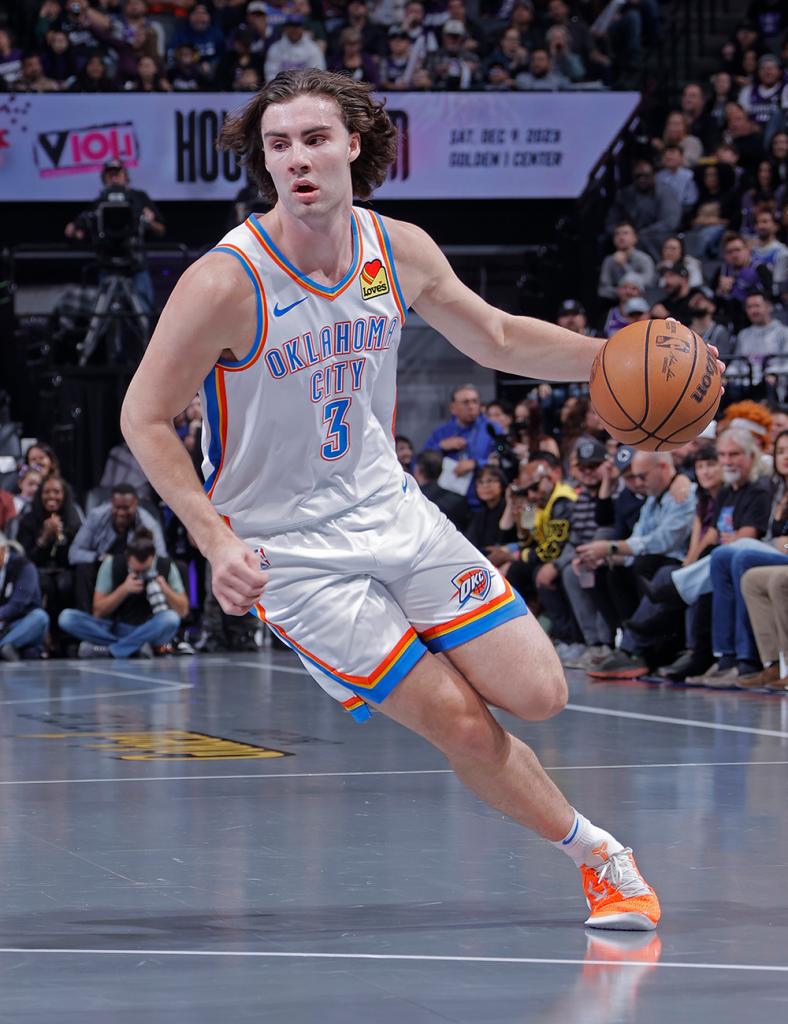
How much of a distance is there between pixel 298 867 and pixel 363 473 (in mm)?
1311

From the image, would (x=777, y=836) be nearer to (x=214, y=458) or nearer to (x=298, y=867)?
(x=298, y=867)

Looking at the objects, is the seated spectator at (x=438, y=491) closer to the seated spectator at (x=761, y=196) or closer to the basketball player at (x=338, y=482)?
the seated spectator at (x=761, y=196)

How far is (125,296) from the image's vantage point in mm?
15648

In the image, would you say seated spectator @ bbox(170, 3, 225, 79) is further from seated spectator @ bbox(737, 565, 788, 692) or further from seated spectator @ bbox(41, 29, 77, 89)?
seated spectator @ bbox(737, 565, 788, 692)

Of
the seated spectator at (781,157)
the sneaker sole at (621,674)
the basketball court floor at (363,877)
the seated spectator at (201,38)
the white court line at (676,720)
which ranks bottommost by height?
the sneaker sole at (621,674)

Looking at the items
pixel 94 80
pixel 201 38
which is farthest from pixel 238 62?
pixel 94 80

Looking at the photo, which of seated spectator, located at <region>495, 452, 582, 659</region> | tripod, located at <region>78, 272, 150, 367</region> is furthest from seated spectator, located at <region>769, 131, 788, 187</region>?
tripod, located at <region>78, 272, 150, 367</region>

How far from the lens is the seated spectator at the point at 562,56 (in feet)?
59.7

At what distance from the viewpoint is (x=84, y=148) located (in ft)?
56.3

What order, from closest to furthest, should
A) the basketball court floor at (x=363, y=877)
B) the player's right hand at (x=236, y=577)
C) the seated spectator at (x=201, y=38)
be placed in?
→ the basketball court floor at (x=363, y=877) → the player's right hand at (x=236, y=577) → the seated spectator at (x=201, y=38)

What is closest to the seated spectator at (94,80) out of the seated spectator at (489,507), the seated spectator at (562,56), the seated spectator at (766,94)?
the seated spectator at (562,56)

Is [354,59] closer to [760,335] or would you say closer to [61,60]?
[61,60]

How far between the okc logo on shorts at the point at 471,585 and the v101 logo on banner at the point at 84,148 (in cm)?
1380

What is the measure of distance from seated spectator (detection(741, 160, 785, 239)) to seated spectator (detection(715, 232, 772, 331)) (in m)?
0.93
